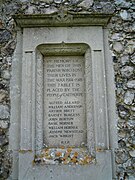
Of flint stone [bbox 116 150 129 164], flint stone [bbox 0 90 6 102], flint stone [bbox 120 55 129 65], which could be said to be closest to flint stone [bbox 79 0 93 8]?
flint stone [bbox 120 55 129 65]

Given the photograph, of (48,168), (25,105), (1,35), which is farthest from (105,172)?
(1,35)

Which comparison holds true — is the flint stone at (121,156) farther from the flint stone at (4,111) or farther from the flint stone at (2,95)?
the flint stone at (2,95)

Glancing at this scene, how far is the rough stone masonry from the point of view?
325cm

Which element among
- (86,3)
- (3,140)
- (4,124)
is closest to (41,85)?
(4,124)

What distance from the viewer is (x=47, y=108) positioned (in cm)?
347

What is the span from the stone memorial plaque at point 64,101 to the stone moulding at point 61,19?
0.45 meters

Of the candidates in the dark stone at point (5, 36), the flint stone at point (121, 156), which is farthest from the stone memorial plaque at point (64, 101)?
the dark stone at point (5, 36)

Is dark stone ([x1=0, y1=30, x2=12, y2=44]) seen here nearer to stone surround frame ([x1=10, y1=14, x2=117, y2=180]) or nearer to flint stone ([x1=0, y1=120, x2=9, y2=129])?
stone surround frame ([x1=10, y1=14, x2=117, y2=180])

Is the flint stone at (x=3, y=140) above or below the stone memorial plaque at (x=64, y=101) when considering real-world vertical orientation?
below

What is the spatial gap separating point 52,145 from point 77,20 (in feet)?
5.40

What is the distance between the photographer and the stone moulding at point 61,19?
3.53 metres

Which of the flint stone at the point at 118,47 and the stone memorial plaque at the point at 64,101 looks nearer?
the stone memorial plaque at the point at 64,101

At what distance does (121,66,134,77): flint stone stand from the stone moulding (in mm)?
667

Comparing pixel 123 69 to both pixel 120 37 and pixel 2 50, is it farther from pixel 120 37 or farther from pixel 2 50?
pixel 2 50
